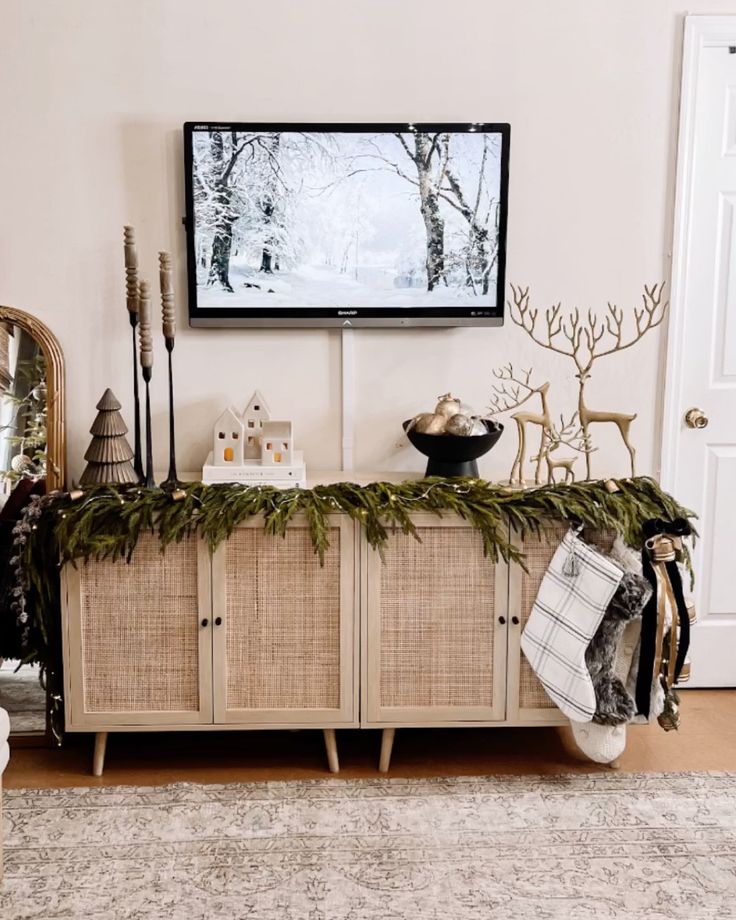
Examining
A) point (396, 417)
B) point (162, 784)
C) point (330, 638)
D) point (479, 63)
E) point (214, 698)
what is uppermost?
point (479, 63)

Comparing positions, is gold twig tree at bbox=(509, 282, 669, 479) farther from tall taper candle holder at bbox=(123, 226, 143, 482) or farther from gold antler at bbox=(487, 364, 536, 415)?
tall taper candle holder at bbox=(123, 226, 143, 482)

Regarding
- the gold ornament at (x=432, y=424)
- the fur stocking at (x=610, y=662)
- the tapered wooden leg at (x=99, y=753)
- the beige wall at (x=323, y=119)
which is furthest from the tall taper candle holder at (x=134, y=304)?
the fur stocking at (x=610, y=662)

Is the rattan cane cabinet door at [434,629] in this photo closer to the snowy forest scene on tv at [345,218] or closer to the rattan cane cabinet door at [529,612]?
the rattan cane cabinet door at [529,612]

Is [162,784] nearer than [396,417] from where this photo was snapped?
Yes

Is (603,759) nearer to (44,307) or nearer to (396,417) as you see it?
(396,417)

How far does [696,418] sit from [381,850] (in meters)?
1.76

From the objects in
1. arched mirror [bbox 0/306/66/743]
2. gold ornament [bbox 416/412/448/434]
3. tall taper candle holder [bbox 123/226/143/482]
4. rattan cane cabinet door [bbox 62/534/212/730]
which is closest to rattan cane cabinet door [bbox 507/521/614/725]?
gold ornament [bbox 416/412/448/434]

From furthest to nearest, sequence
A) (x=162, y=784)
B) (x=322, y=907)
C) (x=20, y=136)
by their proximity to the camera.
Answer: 1. (x=20, y=136)
2. (x=162, y=784)
3. (x=322, y=907)

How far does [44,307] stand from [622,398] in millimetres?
1894

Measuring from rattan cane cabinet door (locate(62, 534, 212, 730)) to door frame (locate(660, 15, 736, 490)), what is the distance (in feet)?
5.27

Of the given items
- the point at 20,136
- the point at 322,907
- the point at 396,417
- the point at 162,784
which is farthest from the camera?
the point at 396,417

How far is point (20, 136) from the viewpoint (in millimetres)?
2986

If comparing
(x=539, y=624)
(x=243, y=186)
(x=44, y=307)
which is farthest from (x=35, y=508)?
(x=539, y=624)

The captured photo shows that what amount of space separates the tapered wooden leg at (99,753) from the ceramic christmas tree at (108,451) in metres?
0.73
